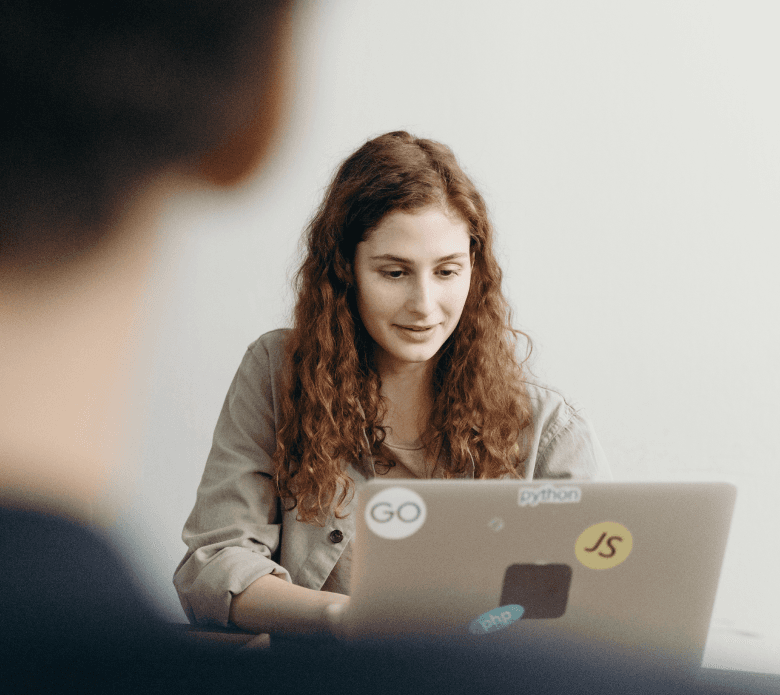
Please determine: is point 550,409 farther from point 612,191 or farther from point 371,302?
point 612,191

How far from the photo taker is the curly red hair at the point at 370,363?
113 centimetres

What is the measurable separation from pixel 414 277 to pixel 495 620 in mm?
567

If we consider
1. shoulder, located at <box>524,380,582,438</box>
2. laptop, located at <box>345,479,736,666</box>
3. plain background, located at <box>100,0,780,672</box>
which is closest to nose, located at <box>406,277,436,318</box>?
shoulder, located at <box>524,380,582,438</box>

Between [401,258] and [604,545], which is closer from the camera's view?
[604,545]

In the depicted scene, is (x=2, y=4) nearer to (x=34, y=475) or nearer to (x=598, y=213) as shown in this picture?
(x=34, y=475)

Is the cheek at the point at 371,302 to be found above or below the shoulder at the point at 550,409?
above

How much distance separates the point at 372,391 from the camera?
1.22 meters

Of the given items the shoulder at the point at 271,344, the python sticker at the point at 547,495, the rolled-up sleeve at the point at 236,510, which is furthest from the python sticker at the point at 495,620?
the shoulder at the point at 271,344

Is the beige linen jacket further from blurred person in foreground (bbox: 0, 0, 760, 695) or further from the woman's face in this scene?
blurred person in foreground (bbox: 0, 0, 760, 695)

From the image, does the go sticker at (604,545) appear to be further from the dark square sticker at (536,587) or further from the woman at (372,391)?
the woman at (372,391)

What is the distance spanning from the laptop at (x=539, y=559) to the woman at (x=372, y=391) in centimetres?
43

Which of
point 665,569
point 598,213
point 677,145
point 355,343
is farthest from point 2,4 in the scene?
point 665,569

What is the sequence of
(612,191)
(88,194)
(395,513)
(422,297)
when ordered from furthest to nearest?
1. (88,194)
2. (612,191)
3. (422,297)
4. (395,513)

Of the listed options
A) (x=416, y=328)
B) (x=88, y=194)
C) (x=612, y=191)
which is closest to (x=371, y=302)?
(x=416, y=328)
